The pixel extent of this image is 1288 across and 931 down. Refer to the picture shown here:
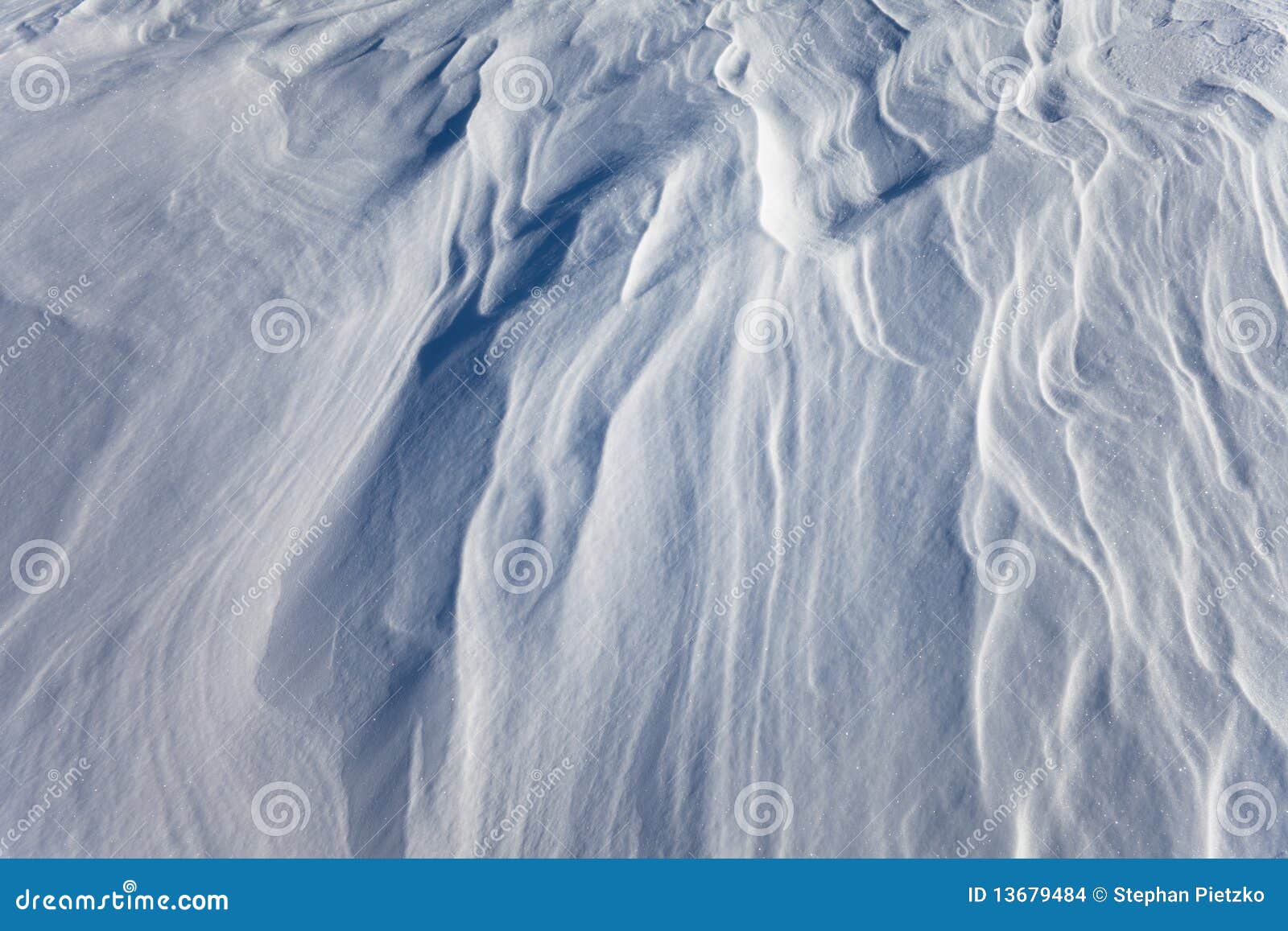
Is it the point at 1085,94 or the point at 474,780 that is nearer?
the point at 474,780

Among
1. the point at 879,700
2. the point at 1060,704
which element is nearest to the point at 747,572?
the point at 879,700

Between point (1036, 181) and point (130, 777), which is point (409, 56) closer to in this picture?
point (1036, 181)

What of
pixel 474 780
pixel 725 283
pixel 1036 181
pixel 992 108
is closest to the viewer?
pixel 474 780

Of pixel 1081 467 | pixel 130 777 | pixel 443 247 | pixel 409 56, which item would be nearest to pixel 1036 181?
pixel 1081 467

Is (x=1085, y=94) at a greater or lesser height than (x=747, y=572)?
greater

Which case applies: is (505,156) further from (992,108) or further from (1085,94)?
(1085,94)

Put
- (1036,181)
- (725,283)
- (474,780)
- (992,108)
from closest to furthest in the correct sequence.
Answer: (474,780) < (725,283) < (1036,181) < (992,108)

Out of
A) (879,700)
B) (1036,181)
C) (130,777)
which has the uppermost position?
(1036,181)
